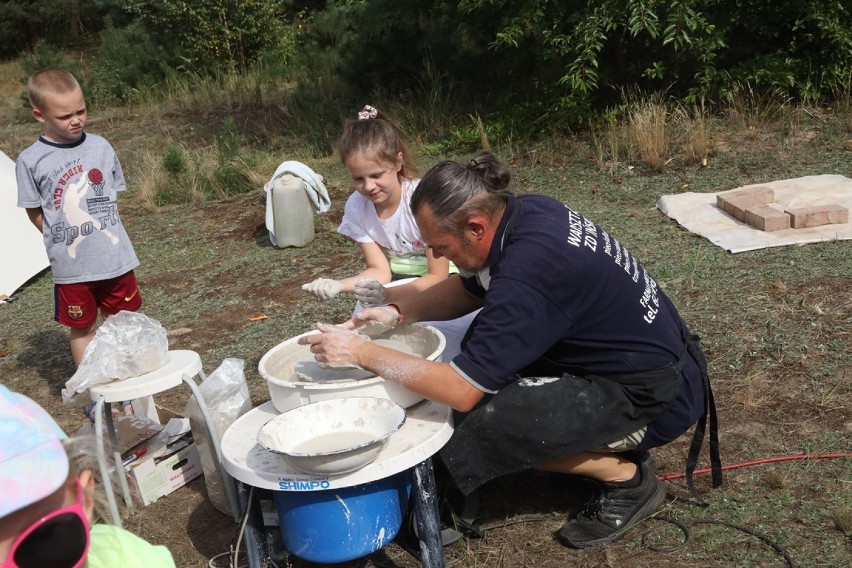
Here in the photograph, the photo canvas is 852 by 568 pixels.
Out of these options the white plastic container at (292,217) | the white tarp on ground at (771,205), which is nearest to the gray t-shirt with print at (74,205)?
the white plastic container at (292,217)

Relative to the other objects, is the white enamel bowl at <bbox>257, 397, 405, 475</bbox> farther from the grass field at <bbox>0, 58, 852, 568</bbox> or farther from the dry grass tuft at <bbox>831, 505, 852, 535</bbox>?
the dry grass tuft at <bbox>831, 505, 852, 535</bbox>

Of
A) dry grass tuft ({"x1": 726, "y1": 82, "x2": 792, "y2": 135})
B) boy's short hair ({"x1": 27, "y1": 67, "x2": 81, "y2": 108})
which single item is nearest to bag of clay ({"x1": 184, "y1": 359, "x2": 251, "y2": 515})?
boy's short hair ({"x1": 27, "y1": 67, "x2": 81, "y2": 108})

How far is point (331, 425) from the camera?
2539 millimetres

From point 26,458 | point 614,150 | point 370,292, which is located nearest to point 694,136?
point 614,150

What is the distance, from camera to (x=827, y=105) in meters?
7.70

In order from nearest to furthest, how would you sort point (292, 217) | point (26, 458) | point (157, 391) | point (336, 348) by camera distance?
point (26, 458) → point (336, 348) → point (157, 391) → point (292, 217)

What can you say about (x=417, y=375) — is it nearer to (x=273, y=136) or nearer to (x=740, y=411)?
(x=740, y=411)

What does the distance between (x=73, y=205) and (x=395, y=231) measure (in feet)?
4.91

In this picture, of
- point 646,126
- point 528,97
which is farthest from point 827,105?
point 528,97

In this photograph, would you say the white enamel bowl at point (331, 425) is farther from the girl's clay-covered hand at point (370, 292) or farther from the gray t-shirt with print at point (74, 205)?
the gray t-shirt with print at point (74, 205)

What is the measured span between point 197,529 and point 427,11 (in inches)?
291

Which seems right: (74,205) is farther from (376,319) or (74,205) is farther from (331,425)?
(331,425)

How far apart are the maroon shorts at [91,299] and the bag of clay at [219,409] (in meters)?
1.20

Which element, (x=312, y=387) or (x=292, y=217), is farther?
(x=292, y=217)
